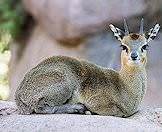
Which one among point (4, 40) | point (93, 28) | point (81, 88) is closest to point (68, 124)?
point (81, 88)

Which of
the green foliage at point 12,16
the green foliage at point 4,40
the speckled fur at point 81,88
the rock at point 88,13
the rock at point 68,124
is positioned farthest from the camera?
the green foliage at point 4,40

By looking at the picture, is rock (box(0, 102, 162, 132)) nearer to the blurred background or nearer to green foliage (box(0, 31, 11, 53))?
the blurred background

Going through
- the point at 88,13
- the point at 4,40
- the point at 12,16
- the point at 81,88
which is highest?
the point at 81,88

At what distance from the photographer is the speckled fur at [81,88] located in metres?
6.25

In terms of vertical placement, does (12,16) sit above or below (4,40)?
above

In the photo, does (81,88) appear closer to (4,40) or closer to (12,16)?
(12,16)

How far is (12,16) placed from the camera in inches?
535

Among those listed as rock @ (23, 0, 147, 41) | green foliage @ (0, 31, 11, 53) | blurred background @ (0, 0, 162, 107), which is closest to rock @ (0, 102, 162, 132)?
blurred background @ (0, 0, 162, 107)

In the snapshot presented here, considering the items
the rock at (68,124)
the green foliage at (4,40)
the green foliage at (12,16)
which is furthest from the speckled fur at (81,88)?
the green foliage at (4,40)

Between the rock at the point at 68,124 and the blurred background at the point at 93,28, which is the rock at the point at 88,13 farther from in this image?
the rock at the point at 68,124

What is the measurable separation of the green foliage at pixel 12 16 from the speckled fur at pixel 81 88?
23.7ft

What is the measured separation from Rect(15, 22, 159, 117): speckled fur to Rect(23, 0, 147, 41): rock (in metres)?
4.98

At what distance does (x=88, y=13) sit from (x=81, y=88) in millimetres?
5424

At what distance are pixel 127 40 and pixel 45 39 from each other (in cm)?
664
